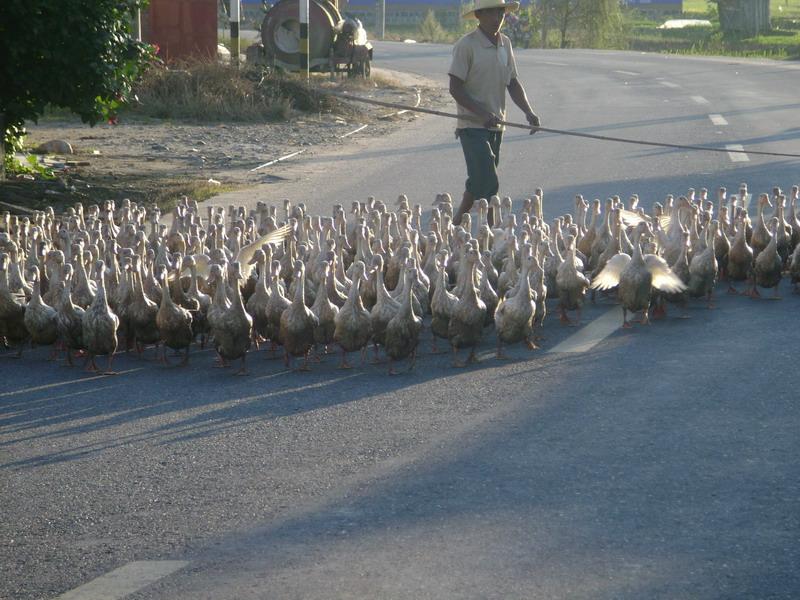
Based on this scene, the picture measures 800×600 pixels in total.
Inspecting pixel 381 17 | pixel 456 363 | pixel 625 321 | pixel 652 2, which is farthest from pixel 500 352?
pixel 652 2

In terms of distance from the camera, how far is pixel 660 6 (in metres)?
80.2

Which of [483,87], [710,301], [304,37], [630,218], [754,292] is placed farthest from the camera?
[304,37]

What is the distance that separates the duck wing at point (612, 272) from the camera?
350 inches

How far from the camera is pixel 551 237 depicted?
9.65 m

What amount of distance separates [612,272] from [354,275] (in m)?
1.98

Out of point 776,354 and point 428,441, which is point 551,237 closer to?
point 776,354

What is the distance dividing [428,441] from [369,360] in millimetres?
1731

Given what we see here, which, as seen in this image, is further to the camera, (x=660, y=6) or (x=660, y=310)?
(x=660, y=6)

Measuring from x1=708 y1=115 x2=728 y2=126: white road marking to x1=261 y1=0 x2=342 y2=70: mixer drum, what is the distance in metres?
9.21

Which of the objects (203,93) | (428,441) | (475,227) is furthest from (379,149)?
(428,441)

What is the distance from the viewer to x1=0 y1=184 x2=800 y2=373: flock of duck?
802 cm

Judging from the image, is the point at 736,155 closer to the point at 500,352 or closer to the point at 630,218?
the point at 630,218

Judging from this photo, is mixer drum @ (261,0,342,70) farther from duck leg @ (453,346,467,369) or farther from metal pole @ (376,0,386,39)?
metal pole @ (376,0,386,39)

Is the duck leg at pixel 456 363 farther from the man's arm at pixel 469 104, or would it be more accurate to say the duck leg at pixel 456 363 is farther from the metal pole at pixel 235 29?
the metal pole at pixel 235 29
